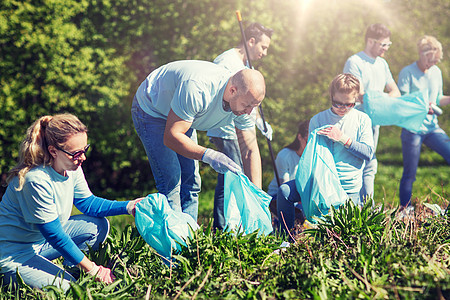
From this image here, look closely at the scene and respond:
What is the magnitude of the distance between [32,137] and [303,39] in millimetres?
5004

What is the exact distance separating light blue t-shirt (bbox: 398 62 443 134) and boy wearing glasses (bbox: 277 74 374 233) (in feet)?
4.53

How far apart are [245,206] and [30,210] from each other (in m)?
1.29

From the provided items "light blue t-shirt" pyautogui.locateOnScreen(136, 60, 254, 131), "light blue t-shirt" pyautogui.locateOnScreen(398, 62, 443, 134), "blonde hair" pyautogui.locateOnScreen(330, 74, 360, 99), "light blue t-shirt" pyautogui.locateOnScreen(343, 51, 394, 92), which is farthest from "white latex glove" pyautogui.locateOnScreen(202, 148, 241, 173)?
"light blue t-shirt" pyautogui.locateOnScreen(398, 62, 443, 134)

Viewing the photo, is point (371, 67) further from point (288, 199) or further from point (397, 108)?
point (288, 199)

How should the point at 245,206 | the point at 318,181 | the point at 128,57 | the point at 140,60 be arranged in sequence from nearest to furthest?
1. the point at 245,206
2. the point at 318,181
3. the point at 128,57
4. the point at 140,60

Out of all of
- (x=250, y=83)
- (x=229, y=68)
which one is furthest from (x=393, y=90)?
(x=250, y=83)

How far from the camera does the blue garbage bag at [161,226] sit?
2.75 m

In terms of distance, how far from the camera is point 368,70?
4.38 m

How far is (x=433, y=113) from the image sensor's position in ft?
15.3

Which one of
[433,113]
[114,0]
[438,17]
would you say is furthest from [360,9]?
[114,0]

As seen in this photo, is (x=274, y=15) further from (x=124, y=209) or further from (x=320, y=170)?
(x=124, y=209)

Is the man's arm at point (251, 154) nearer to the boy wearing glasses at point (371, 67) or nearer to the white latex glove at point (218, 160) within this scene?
the white latex glove at point (218, 160)

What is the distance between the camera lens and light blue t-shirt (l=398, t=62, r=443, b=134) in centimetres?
466

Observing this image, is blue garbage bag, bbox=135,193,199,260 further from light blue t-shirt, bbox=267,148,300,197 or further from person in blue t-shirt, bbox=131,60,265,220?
light blue t-shirt, bbox=267,148,300,197
